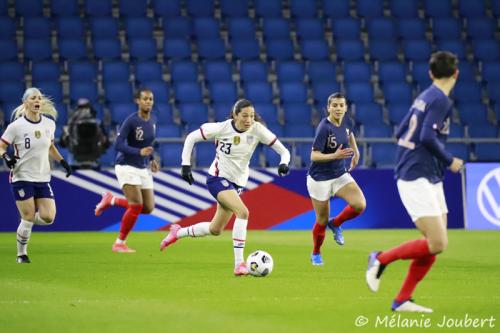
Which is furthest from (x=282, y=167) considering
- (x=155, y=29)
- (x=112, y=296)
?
(x=155, y=29)

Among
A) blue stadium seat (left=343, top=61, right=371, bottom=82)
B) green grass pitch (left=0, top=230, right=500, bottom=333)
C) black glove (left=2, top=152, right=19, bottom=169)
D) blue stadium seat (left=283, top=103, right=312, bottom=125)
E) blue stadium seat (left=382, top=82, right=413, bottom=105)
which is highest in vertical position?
blue stadium seat (left=343, top=61, right=371, bottom=82)

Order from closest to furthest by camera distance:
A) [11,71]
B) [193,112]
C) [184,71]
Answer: [193,112] < [11,71] < [184,71]

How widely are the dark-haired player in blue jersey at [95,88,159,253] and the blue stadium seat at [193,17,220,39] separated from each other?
11.0 meters

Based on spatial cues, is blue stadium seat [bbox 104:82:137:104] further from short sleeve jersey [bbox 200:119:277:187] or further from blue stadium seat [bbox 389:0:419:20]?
short sleeve jersey [bbox 200:119:277:187]

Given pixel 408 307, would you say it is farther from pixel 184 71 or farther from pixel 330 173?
pixel 184 71

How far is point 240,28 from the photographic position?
2634 cm

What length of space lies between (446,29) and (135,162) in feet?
46.7

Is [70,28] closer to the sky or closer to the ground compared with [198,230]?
closer to the sky

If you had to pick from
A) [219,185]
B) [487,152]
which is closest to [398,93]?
[487,152]

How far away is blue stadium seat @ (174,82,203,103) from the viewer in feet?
78.7

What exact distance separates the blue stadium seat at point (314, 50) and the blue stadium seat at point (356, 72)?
827 mm

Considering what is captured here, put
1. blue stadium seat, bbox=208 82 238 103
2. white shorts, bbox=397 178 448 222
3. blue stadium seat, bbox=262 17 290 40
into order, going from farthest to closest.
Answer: blue stadium seat, bbox=262 17 290 40, blue stadium seat, bbox=208 82 238 103, white shorts, bbox=397 178 448 222

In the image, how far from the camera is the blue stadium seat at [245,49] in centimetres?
2578

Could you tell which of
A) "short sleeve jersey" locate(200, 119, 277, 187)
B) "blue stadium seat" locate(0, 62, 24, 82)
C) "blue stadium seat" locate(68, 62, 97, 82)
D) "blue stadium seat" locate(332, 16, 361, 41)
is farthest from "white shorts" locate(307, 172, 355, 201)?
"blue stadium seat" locate(332, 16, 361, 41)
